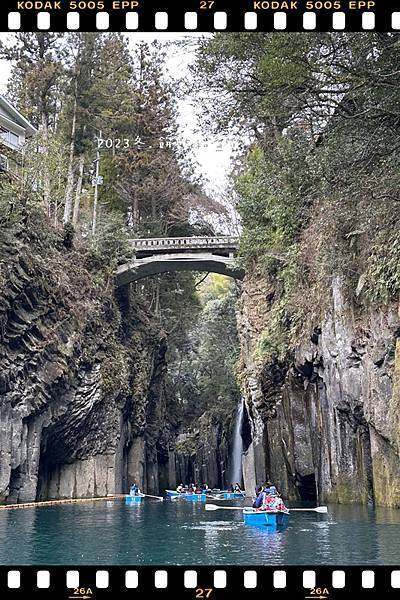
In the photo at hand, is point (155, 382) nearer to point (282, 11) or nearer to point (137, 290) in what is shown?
point (137, 290)

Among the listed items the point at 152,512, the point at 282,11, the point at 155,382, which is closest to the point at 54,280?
the point at 152,512

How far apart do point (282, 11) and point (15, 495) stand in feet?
86.2

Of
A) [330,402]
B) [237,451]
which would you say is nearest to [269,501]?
[330,402]

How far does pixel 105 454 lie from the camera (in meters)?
36.8

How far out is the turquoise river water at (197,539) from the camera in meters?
12.8

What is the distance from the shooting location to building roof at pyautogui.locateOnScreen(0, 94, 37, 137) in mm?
41906

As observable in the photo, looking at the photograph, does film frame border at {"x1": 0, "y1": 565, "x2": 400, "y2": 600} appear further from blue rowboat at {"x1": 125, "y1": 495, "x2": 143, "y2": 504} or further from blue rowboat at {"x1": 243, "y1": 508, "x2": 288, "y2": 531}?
blue rowboat at {"x1": 125, "y1": 495, "x2": 143, "y2": 504}

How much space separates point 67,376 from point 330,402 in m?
13.1

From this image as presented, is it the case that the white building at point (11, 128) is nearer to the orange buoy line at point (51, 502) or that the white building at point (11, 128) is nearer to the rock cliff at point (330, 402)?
the rock cliff at point (330, 402)

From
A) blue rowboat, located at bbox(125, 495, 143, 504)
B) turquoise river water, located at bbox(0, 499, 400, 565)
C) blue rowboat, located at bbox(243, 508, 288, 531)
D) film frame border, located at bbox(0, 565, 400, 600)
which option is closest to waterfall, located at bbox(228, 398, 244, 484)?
blue rowboat, located at bbox(125, 495, 143, 504)

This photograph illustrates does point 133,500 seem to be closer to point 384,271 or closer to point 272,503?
point 272,503

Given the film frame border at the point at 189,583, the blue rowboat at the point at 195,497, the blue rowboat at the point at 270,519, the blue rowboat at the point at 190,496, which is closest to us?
the film frame border at the point at 189,583

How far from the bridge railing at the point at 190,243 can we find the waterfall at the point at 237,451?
41.2 feet

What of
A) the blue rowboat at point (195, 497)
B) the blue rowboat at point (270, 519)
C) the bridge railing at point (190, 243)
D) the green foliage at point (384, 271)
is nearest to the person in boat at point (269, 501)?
the blue rowboat at point (270, 519)
